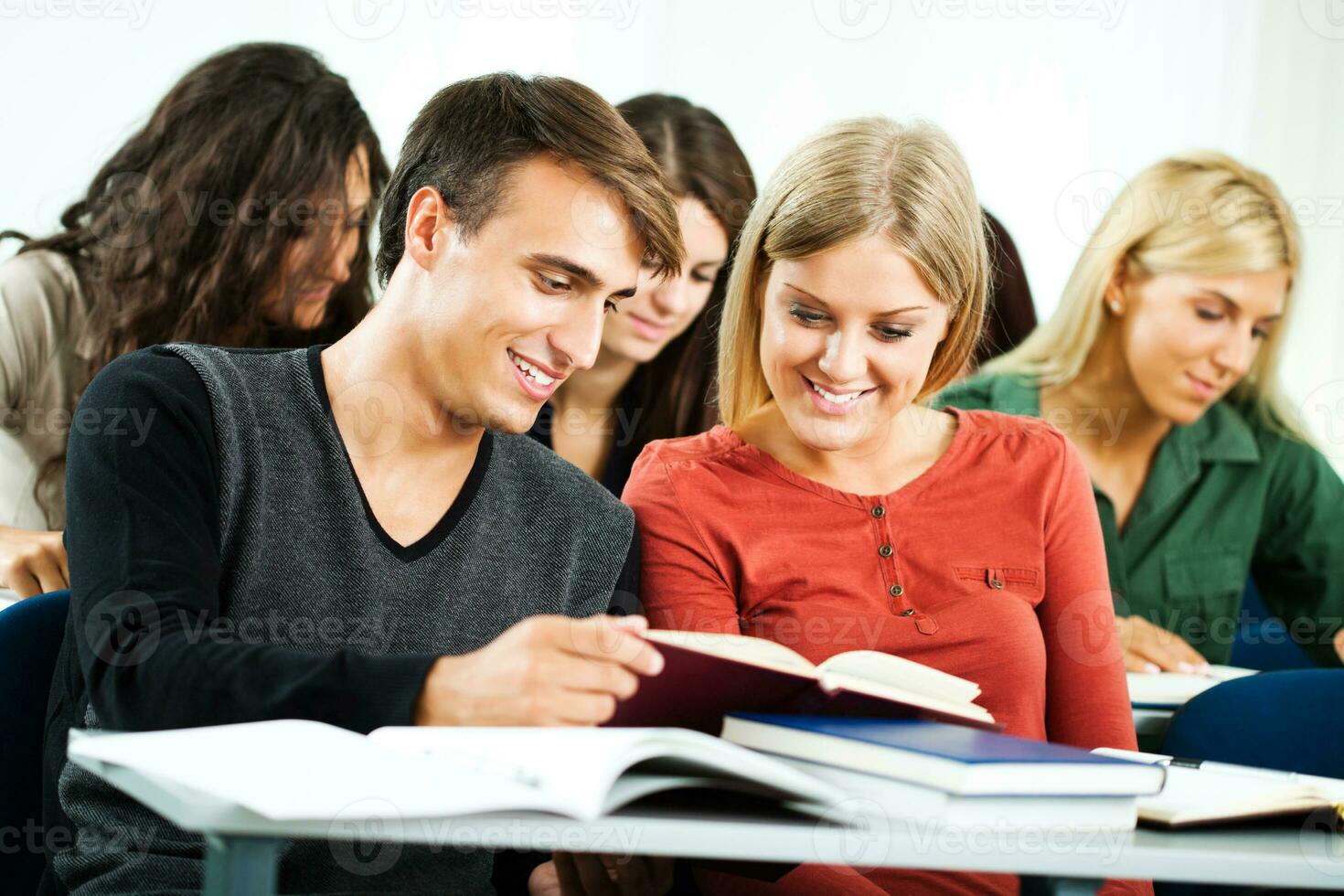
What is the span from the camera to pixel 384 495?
141cm

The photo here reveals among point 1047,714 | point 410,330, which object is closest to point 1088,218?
point 1047,714

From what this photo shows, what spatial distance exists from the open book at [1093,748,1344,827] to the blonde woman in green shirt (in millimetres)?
1524

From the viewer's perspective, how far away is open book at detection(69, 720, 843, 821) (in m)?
0.76

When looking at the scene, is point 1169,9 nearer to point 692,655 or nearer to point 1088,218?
point 1088,218

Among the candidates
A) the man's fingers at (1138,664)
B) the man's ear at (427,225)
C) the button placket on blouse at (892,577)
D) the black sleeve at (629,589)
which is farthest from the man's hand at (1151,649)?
the man's ear at (427,225)

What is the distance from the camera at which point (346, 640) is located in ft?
4.39

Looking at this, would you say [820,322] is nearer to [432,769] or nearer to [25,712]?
[432,769]

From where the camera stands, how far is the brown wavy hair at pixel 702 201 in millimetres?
2645

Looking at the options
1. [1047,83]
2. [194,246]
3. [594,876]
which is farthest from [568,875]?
[1047,83]

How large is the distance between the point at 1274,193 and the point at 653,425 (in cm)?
136

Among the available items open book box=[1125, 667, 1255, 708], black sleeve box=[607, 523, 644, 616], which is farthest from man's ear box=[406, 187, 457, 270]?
open book box=[1125, 667, 1255, 708]

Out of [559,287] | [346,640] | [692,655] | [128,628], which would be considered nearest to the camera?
[692,655]

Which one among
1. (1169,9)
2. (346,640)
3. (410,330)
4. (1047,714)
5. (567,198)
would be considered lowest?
(1047,714)

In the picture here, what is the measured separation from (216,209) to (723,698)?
5.82 feet
